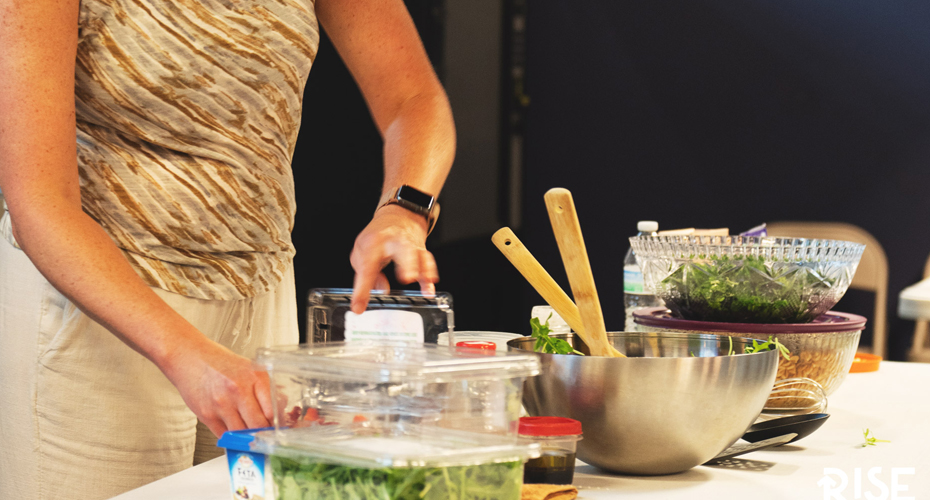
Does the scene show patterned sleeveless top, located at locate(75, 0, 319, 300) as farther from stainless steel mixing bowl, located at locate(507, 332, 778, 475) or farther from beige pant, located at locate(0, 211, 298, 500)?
stainless steel mixing bowl, located at locate(507, 332, 778, 475)

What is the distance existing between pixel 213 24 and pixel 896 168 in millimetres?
3100

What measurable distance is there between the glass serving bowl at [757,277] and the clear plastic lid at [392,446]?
694 millimetres

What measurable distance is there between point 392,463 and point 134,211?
2.18 ft

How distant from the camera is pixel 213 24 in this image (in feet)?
3.54

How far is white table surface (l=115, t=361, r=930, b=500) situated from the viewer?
83 cm

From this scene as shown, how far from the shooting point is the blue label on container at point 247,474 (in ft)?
2.22

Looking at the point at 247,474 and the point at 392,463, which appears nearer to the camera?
the point at 392,463

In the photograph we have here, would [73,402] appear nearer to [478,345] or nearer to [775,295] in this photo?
[478,345]

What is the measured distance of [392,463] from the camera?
56 cm

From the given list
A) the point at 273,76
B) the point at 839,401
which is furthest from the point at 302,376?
the point at 839,401

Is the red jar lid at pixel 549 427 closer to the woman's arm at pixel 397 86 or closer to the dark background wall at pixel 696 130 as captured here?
the woman's arm at pixel 397 86

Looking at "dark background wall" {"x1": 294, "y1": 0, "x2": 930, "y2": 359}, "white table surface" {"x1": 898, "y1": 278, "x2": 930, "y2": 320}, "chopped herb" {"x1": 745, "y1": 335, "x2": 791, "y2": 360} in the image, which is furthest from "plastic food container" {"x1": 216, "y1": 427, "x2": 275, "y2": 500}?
"white table surface" {"x1": 898, "y1": 278, "x2": 930, "y2": 320}

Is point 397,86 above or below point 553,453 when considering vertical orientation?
above

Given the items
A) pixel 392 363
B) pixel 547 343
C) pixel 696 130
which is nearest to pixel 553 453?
pixel 547 343
